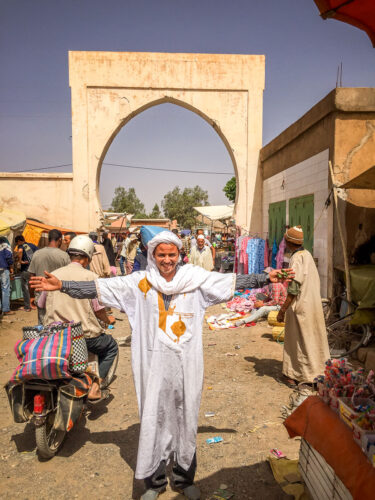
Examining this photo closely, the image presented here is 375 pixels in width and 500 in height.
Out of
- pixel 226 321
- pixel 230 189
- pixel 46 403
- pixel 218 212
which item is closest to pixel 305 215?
pixel 226 321

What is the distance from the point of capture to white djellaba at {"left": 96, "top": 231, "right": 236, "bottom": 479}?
242cm

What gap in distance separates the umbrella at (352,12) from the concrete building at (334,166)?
14.0 feet

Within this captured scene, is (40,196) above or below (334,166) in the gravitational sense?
below

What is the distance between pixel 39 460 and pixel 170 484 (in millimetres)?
1096

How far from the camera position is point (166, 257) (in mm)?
2459

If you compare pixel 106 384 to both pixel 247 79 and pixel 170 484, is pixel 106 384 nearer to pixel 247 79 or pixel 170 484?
pixel 170 484

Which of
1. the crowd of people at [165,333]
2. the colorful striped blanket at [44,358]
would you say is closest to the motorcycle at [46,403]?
the colorful striped blanket at [44,358]

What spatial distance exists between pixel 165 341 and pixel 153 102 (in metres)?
10.8

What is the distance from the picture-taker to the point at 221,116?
1188 centimetres

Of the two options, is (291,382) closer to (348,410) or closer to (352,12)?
(348,410)

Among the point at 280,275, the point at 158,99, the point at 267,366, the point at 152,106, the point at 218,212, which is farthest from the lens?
the point at 218,212

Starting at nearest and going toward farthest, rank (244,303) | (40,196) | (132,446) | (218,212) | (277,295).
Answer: (132,446)
(277,295)
(244,303)
(40,196)
(218,212)

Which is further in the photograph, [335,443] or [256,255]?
[256,255]

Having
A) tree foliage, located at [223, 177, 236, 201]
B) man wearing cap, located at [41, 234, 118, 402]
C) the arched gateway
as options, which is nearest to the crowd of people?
man wearing cap, located at [41, 234, 118, 402]
